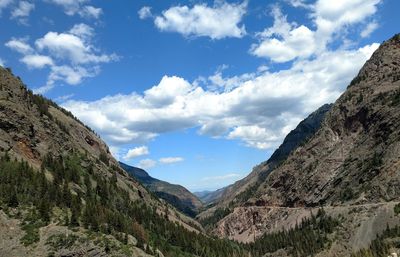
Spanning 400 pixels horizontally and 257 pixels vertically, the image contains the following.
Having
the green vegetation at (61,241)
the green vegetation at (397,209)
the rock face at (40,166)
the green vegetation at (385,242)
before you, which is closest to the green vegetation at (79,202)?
the rock face at (40,166)

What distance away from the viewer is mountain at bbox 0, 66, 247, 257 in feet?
310

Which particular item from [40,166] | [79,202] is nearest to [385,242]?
[79,202]

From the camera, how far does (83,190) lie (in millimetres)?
158500

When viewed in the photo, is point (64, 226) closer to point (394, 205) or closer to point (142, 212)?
point (142, 212)

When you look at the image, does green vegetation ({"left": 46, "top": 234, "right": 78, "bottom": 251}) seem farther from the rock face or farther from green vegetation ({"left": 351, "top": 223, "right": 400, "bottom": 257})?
green vegetation ({"left": 351, "top": 223, "right": 400, "bottom": 257})

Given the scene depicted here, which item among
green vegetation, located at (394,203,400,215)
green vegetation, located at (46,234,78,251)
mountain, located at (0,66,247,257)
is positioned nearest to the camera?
green vegetation, located at (46,234,78,251)

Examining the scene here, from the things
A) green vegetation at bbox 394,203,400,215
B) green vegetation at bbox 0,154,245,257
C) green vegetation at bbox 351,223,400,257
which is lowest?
green vegetation at bbox 351,223,400,257

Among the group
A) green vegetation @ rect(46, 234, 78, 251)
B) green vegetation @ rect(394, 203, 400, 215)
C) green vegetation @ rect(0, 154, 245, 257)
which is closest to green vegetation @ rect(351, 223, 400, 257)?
green vegetation @ rect(394, 203, 400, 215)

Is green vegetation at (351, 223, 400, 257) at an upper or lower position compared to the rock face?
lower

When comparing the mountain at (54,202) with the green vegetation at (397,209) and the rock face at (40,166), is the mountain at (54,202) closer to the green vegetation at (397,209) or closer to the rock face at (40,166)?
the rock face at (40,166)

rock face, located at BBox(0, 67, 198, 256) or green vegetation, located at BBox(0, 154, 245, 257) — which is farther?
green vegetation, located at BBox(0, 154, 245, 257)

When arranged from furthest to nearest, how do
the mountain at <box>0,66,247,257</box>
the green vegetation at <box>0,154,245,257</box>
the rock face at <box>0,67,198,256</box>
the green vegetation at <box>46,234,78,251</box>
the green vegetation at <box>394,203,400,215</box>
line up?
the green vegetation at <box>394,203,400,215</box> → the green vegetation at <box>0,154,245,257</box> → the mountain at <box>0,66,247,257</box> → the rock face at <box>0,67,198,256</box> → the green vegetation at <box>46,234,78,251</box>

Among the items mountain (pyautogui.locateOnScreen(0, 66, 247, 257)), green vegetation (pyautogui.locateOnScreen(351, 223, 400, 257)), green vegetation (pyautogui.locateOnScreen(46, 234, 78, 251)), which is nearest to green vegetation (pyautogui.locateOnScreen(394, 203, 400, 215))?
green vegetation (pyautogui.locateOnScreen(351, 223, 400, 257))

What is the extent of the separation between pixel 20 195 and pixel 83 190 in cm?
5365
